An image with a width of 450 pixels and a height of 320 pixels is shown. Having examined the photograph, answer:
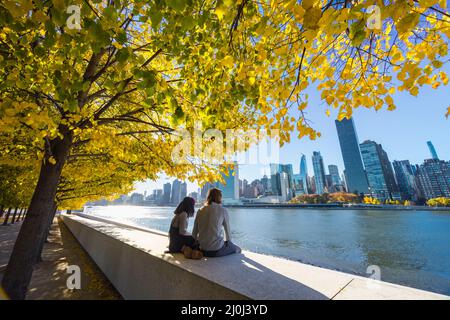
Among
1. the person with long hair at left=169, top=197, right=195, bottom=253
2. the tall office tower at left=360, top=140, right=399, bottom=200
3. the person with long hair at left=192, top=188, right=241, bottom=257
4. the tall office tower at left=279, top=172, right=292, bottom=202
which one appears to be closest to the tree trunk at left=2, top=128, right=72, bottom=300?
the person with long hair at left=169, top=197, right=195, bottom=253

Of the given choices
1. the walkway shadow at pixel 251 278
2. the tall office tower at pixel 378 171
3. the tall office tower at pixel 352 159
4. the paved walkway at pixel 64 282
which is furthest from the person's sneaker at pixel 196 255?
the tall office tower at pixel 378 171

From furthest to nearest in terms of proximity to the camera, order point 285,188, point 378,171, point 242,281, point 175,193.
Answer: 1. point 175,193
2. point 285,188
3. point 378,171
4. point 242,281

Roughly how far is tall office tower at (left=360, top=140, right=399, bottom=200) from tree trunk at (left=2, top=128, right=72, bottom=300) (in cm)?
17313

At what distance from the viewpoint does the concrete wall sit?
2.75 m

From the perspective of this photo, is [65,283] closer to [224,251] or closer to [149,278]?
[149,278]

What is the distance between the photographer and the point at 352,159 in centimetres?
16250

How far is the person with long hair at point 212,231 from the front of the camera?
13.0 feet

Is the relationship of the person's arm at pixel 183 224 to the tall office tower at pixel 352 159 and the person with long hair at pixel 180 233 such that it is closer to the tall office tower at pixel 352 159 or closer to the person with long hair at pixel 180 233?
the person with long hair at pixel 180 233

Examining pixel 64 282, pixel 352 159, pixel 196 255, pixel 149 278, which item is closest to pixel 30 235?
pixel 149 278

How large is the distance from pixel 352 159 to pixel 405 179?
136 feet

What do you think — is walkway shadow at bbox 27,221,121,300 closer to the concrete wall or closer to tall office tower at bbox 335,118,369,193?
the concrete wall

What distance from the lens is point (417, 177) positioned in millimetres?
157875
